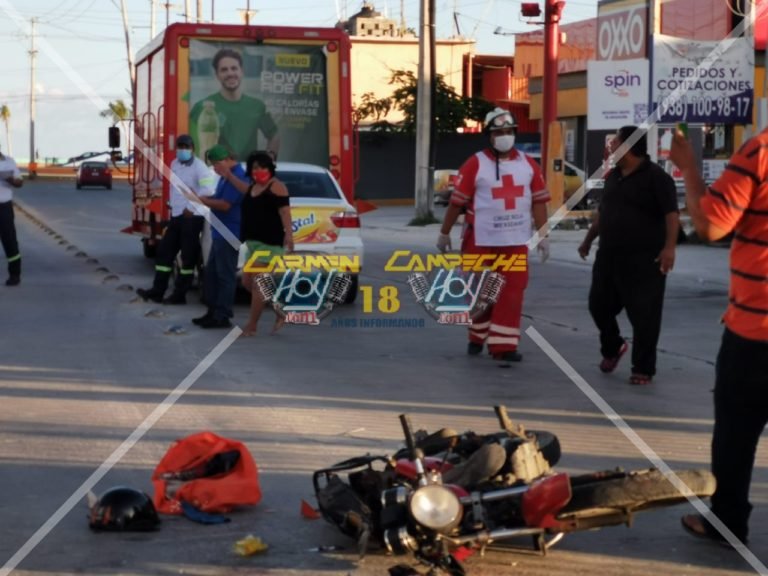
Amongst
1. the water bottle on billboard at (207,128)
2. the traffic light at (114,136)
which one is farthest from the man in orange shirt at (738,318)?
the traffic light at (114,136)

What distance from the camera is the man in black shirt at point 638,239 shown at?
996 centimetres

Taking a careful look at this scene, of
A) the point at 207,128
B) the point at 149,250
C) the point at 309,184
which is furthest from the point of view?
the point at 149,250

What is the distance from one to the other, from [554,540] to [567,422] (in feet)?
9.76

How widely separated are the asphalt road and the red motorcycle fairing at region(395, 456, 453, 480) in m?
0.38

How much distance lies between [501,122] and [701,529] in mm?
5833

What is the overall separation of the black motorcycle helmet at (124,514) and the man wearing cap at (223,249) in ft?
24.0

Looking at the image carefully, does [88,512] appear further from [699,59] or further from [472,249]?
[699,59]

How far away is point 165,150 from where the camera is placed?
16609mm

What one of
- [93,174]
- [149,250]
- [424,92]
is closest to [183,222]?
[149,250]

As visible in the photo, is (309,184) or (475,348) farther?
(309,184)

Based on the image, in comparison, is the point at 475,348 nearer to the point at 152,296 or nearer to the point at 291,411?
the point at 291,411

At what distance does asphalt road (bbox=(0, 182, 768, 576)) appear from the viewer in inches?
231

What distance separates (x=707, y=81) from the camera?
26016mm

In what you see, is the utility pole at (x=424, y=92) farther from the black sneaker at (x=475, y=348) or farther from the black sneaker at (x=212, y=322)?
the black sneaker at (x=475, y=348)
